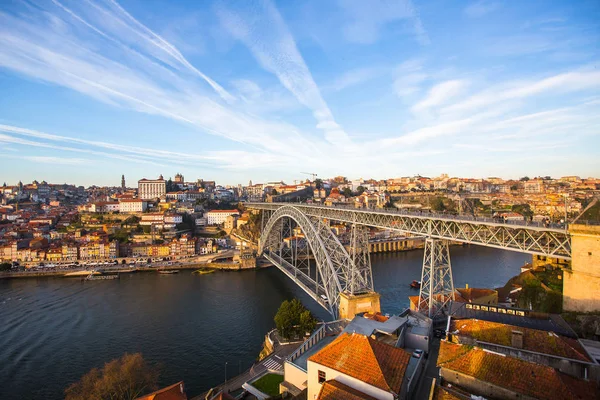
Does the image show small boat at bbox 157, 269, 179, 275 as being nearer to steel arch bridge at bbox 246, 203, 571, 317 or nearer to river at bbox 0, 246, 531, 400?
river at bbox 0, 246, 531, 400

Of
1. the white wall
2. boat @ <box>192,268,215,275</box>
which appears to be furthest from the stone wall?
boat @ <box>192,268,215,275</box>

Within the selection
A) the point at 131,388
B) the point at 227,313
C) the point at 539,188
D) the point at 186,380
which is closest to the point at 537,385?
the point at 131,388

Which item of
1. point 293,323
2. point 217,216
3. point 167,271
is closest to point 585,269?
point 293,323

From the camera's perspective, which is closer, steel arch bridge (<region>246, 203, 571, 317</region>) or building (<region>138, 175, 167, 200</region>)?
steel arch bridge (<region>246, 203, 571, 317</region>)

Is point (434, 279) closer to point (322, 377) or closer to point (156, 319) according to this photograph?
point (322, 377)

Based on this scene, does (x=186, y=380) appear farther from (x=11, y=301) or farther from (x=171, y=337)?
(x=11, y=301)
